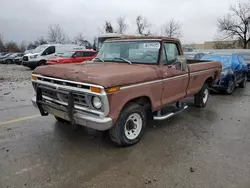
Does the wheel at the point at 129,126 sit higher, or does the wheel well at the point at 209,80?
the wheel well at the point at 209,80

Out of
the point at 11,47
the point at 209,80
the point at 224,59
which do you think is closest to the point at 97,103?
the point at 209,80

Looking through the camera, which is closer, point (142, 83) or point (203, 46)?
point (142, 83)

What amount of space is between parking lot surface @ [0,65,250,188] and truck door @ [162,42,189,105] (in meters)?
0.78

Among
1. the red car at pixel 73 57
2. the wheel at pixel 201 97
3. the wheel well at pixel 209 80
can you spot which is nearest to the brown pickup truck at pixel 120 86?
the wheel at pixel 201 97

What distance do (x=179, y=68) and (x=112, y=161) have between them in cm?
261

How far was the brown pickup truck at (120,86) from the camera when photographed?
3459mm

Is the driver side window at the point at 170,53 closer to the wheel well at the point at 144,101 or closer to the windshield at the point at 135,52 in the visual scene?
the windshield at the point at 135,52

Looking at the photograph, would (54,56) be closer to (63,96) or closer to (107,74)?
(63,96)

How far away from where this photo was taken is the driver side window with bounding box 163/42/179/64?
4.80 m

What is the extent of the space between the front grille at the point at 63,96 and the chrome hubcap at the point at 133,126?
0.95 meters

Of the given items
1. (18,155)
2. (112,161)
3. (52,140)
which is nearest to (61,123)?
(52,140)

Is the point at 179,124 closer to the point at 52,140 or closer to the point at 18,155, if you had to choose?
the point at 52,140

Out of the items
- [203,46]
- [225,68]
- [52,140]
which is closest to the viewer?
[52,140]

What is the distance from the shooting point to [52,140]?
4324 millimetres
